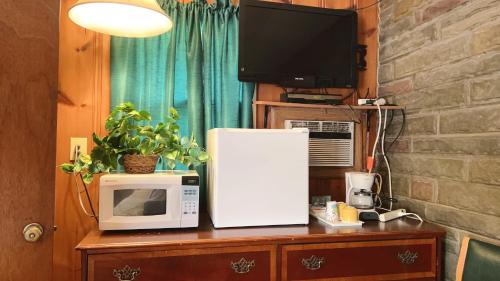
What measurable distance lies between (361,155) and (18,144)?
5.80 ft

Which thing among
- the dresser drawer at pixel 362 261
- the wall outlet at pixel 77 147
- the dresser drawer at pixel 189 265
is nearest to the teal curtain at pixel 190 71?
the wall outlet at pixel 77 147

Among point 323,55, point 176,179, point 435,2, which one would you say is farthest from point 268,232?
point 435,2

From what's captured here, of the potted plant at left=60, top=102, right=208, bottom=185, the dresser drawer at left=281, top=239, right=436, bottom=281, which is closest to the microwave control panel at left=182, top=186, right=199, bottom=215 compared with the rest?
the potted plant at left=60, top=102, right=208, bottom=185

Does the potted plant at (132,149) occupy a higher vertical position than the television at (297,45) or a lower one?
lower

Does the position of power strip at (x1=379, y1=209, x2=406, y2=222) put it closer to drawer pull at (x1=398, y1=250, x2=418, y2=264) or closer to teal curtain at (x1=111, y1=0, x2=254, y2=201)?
drawer pull at (x1=398, y1=250, x2=418, y2=264)

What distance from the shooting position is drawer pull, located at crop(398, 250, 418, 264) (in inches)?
55.9

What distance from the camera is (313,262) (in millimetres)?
1344

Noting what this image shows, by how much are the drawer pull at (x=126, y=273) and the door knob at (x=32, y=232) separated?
1.16 feet

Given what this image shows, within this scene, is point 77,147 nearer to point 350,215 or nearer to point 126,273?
point 126,273

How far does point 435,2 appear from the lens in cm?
162

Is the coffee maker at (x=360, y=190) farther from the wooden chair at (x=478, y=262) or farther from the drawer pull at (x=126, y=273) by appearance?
the drawer pull at (x=126, y=273)

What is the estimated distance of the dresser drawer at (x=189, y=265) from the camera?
119 cm

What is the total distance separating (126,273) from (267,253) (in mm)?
553

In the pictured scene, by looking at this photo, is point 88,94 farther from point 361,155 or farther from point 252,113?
point 361,155
